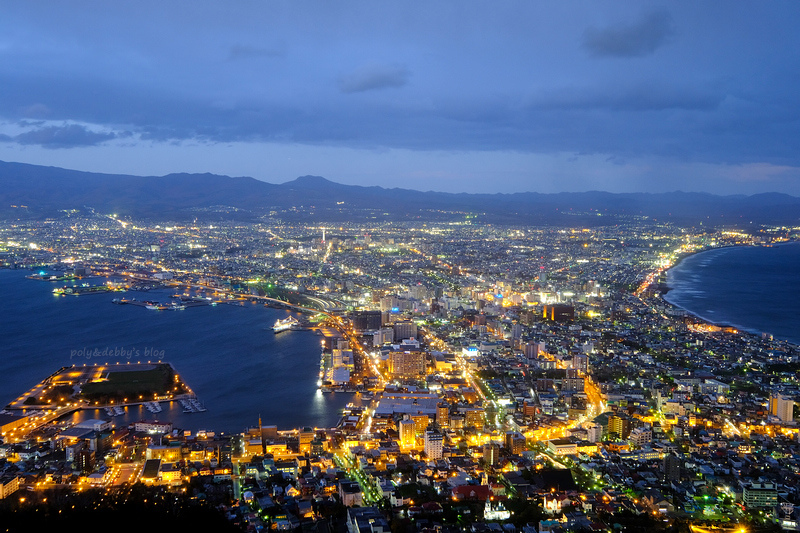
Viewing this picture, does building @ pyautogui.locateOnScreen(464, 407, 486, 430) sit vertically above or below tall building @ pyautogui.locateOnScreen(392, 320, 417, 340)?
below

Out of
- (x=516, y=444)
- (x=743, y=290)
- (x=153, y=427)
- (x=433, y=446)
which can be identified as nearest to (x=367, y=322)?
(x=153, y=427)

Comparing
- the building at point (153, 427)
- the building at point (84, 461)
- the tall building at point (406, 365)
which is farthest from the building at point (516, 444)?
the building at point (84, 461)

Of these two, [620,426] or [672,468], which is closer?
[672,468]

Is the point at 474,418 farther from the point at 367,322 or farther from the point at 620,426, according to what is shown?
the point at 367,322

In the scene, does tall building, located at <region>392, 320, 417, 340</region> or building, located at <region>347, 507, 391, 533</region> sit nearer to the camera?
building, located at <region>347, 507, 391, 533</region>

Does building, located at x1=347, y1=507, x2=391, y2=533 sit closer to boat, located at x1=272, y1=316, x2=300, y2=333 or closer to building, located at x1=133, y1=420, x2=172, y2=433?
building, located at x1=133, y1=420, x2=172, y2=433

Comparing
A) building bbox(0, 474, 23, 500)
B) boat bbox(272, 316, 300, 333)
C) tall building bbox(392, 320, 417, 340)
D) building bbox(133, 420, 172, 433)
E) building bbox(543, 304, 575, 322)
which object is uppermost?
building bbox(543, 304, 575, 322)

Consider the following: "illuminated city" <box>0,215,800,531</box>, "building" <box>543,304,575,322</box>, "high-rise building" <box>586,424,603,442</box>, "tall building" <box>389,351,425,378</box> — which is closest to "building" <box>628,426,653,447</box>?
"illuminated city" <box>0,215,800,531</box>
